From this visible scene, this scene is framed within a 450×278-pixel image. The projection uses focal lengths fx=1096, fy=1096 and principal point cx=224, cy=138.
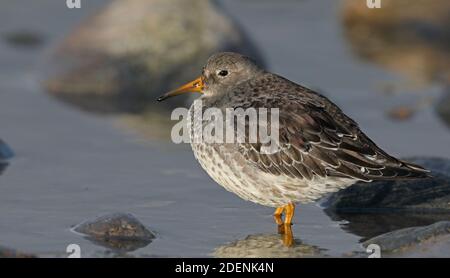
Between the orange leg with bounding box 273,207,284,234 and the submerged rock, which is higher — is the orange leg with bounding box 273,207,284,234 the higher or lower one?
the lower one

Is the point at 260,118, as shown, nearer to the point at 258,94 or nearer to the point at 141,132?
the point at 258,94

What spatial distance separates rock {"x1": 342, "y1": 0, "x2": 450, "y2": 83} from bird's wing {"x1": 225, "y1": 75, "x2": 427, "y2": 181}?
6.74 metres

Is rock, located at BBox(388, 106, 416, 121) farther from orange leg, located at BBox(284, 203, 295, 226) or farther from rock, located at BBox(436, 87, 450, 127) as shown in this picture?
orange leg, located at BBox(284, 203, 295, 226)

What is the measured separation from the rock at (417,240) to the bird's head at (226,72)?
6.95 ft

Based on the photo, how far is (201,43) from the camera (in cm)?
1538

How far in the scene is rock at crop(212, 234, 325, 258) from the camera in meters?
9.27

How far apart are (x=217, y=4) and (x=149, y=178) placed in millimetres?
5164

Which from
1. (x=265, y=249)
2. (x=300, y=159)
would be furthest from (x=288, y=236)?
(x=300, y=159)

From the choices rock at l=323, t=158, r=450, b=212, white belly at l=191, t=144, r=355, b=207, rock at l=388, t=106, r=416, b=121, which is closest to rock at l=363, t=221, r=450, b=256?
white belly at l=191, t=144, r=355, b=207

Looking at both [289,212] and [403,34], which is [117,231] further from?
[403,34]

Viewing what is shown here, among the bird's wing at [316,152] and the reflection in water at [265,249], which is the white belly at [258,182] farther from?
the reflection in water at [265,249]

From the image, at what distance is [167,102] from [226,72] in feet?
14.5

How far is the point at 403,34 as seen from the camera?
1838 cm
